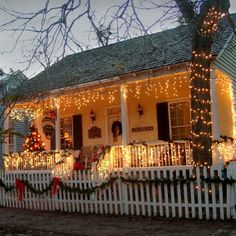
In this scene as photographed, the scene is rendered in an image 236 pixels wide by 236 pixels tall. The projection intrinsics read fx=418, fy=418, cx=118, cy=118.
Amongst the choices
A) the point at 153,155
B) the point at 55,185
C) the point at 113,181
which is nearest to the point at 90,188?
the point at 113,181

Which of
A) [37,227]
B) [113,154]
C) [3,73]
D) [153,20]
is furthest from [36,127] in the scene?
[153,20]

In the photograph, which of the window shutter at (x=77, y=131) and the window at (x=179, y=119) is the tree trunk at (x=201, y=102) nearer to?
the window at (x=179, y=119)

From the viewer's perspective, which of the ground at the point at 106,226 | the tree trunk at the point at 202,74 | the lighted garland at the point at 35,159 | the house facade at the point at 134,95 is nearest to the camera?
the ground at the point at 106,226

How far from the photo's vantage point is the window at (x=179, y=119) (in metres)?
16.3

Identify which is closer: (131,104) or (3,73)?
(3,73)

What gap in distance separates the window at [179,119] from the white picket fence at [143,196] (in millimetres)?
4846

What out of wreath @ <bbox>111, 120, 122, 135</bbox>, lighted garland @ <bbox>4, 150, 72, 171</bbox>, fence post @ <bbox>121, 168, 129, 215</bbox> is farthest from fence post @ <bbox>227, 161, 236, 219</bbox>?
wreath @ <bbox>111, 120, 122, 135</bbox>

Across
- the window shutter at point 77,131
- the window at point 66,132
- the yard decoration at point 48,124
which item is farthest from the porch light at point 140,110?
the window at point 66,132

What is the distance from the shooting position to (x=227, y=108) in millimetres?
15945

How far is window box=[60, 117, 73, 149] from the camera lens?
19391mm

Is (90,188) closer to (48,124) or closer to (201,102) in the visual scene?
(201,102)

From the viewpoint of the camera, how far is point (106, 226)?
9.20 metres

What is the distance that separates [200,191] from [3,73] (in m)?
6.36

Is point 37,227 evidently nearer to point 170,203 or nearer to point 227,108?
point 170,203
